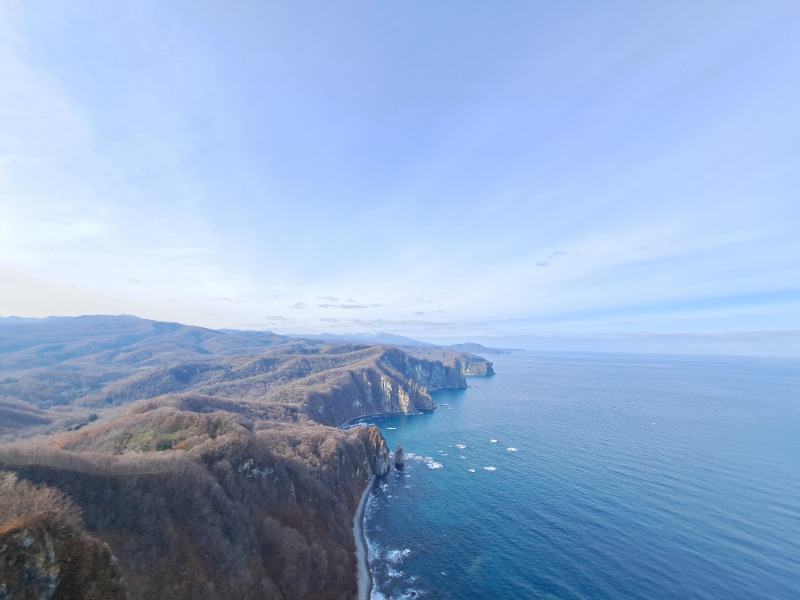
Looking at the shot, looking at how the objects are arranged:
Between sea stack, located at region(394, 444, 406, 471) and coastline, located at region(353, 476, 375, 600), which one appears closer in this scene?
coastline, located at region(353, 476, 375, 600)

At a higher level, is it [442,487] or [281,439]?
[281,439]

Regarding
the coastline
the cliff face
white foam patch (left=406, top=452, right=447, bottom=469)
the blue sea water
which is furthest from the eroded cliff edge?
white foam patch (left=406, top=452, right=447, bottom=469)

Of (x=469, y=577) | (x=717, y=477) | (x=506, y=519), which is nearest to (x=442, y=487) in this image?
(x=506, y=519)

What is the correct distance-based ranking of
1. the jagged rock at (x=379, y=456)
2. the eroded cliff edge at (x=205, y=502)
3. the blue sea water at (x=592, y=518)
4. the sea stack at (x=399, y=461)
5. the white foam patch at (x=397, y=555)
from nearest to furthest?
the eroded cliff edge at (x=205, y=502), the blue sea water at (x=592, y=518), the white foam patch at (x=397, y=555), the jagged rock at (x=379, y=456), the sea stack at (x=399, y=461)

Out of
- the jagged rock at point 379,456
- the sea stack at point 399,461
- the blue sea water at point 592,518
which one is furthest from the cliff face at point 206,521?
the sea stack at point 399,461

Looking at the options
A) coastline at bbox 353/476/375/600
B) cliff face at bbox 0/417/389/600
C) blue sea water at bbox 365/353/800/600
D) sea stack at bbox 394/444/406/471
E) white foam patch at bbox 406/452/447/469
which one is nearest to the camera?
cliff face at bbox 0/417/389/600

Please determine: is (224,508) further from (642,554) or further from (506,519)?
(642,554)

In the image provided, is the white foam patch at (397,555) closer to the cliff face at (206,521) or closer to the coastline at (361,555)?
the coastline at (361,555)

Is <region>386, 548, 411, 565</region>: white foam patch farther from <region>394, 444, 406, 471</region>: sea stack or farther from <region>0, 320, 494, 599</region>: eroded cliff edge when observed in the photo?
<region>394, 444, 406, 471</region>: sea stack
